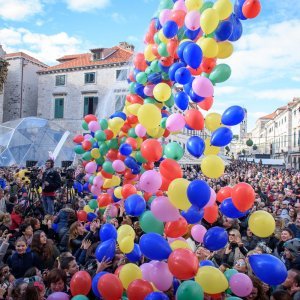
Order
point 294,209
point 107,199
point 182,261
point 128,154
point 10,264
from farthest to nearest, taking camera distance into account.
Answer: point 294,209 → point 107,199 → point 128,154 → point 10,264 → point 182,261

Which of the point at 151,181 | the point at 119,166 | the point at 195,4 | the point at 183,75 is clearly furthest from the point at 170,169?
the point at 119,166

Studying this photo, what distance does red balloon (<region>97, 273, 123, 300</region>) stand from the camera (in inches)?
139

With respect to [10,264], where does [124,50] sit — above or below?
above

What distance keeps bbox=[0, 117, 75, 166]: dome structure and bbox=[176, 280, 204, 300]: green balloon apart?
17324mm

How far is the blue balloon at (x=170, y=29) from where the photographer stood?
14.7 ft

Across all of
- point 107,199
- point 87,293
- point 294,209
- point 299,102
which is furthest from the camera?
point 299,102

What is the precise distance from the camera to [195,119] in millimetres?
4023

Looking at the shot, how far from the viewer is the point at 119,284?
11.8 feet

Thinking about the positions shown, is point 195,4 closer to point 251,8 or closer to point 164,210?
point 251,8

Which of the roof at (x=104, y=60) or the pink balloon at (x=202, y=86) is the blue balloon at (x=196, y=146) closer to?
the pink balloon at (x=202, y=86)

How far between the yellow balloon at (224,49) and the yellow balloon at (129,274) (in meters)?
2.65

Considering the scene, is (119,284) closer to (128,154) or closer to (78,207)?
(128,154)

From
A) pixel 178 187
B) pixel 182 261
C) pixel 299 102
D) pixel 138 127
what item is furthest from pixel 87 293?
pixel 299 102

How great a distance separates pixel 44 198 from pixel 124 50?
24.0 meters
